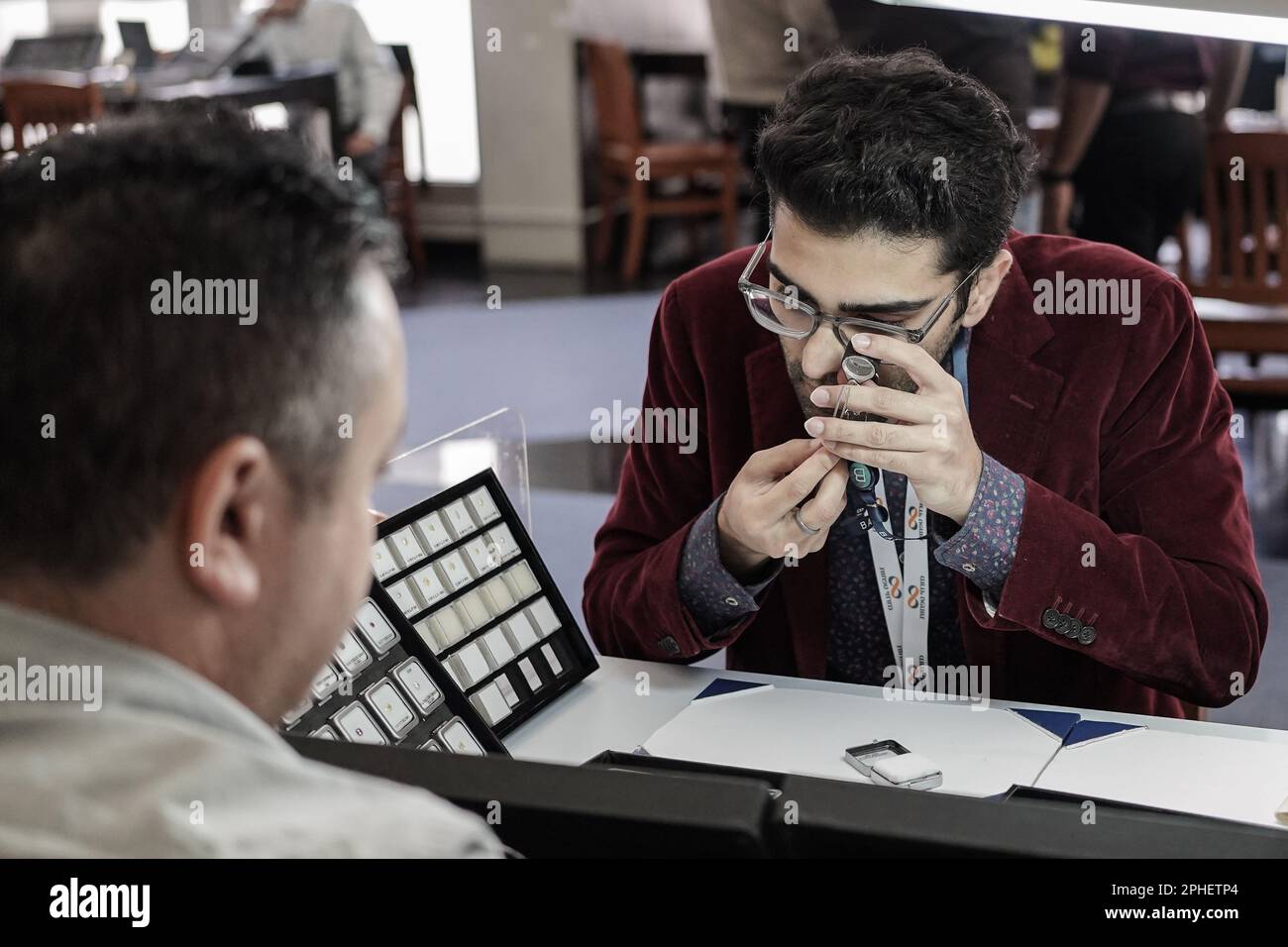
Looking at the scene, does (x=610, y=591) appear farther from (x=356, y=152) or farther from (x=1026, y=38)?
(x=356, y=152)

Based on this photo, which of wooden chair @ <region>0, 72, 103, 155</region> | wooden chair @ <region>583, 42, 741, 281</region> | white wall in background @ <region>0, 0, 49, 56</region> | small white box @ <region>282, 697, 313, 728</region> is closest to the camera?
small white box @ <region>282, 697, 313, 728</region>

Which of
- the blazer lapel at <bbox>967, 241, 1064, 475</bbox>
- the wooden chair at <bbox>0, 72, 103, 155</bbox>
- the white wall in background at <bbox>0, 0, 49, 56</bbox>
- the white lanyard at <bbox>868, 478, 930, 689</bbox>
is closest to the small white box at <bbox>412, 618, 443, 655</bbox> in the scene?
the white lanyard at <bbox>868, 478, 930, 689</bbox>

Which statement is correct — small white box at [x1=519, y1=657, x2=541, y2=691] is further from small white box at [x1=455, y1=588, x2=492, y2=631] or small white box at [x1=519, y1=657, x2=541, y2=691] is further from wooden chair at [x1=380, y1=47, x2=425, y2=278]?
wooden chair at [x1=380, y1=47, x2=425, y2=278]

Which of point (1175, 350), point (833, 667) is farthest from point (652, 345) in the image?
point (1175, 350)

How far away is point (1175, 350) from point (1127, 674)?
365 millimetres

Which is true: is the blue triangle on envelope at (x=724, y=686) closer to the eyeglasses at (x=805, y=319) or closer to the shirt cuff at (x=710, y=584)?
the shirt cuff at (x=710, y=584)

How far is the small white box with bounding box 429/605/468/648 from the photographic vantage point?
1410mm

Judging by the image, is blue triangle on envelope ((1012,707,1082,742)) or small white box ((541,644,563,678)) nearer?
blue triangle on envelope ((1012,707,1082,742))

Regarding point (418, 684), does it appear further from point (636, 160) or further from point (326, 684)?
point (636, 160)

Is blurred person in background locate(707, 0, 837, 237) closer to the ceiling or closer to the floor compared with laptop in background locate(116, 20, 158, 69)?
closer to the floor

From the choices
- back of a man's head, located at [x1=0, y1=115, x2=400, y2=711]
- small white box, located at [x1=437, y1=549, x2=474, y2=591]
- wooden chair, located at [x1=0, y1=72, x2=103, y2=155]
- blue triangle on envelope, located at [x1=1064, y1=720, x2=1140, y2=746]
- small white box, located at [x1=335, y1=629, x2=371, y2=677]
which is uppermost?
wooden chair, located at [x1=0, y1=72, x2=103, y2=155]

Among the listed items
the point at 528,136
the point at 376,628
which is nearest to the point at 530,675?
the point at 376,628

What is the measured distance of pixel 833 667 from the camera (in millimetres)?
1739

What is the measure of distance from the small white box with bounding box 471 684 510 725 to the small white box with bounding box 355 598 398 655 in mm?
159
